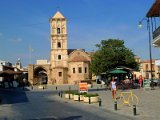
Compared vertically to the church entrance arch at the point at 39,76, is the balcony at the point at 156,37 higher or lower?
higher

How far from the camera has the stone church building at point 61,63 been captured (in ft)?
313

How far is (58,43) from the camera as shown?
101938 millimetres

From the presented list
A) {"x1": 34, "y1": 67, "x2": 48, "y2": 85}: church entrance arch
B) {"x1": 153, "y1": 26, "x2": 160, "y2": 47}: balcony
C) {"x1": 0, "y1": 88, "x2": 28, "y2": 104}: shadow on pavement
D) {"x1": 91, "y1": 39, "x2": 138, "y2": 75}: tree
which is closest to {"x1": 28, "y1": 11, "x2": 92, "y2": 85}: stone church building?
{"x1": 34, "y1": 67, "x2": 48, "y2": 85}: church entrance arch

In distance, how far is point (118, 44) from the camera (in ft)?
235

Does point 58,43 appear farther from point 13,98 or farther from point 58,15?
point 13,98

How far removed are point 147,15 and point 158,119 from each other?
24.8m

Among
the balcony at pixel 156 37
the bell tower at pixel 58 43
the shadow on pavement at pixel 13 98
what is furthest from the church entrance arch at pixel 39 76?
the balcony at pixel 156 37

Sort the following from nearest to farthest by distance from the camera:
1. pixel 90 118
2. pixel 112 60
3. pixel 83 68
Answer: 1. pixel 90 118
2. pixel 112 60
3. pixel 83 68

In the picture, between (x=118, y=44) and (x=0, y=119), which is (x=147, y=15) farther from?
(x=118, y=44)

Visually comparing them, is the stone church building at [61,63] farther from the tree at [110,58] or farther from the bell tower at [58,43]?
the tree at [110,58]

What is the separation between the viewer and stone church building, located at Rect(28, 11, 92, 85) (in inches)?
3760

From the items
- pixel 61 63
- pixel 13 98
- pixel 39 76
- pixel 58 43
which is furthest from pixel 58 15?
pixel 13 98

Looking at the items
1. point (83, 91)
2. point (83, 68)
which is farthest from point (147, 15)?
point (83, 68)

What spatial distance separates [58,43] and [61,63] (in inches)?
230
